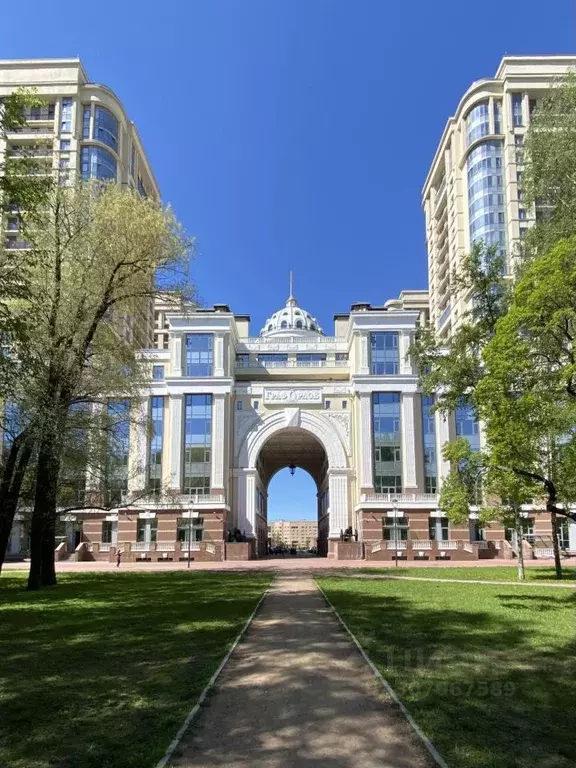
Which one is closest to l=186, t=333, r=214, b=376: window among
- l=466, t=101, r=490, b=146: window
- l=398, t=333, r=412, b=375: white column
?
l=398, t=333, r=412, b=375: white column

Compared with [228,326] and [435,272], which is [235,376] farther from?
[435,272]

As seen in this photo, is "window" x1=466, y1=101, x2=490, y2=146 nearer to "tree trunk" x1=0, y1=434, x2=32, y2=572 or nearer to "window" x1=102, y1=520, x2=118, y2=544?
"window" x1=102, y1=520, x2=118, y2=544

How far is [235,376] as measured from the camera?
212 ft

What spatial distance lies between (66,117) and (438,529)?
65837 millimetres

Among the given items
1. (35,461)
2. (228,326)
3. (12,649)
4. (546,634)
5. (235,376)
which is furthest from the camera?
(235,376)

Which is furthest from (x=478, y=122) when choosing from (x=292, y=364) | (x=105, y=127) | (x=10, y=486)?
(x=10, y=486)

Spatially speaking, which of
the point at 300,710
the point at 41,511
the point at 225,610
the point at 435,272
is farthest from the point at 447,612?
the point at 435,272

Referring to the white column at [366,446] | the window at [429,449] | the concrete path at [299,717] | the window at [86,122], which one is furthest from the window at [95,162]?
the concrete path at [299,717]

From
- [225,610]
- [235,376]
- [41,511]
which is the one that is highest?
[235,376]

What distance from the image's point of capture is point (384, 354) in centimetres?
5912

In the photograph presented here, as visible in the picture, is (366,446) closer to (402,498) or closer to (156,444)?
(402,498)

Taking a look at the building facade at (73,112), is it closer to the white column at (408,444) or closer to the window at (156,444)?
the window at (156,444)

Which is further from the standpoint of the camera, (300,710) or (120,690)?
(120,690)

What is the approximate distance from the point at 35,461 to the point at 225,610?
1147cm
